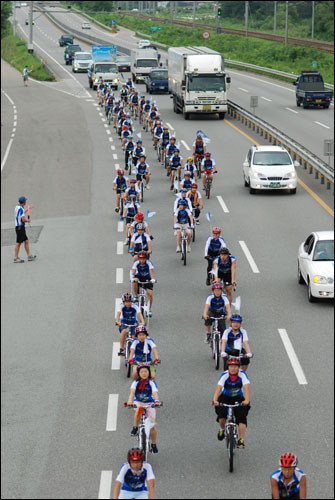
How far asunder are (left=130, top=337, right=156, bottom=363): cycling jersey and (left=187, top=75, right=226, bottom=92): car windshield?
41263 millimetres

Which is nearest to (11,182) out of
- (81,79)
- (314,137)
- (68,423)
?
(314,137)

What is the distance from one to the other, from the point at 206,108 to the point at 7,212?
79.6 ft

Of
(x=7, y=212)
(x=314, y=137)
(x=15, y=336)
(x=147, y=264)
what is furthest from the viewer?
(x=314, y=137)

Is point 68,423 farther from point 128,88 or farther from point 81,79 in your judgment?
point 81,79

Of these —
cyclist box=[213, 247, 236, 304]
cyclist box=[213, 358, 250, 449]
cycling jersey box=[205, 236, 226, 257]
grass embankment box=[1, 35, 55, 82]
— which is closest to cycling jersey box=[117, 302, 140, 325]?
cyclist box=[213, 247, 236, 304]

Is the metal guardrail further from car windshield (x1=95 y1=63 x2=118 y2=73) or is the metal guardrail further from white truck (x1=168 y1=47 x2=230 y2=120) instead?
car windshield (x1=95 y1=63 x2=118 y2=73)

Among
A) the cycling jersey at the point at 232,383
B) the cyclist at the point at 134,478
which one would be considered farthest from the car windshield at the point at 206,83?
the cyclist at the point at 134,478

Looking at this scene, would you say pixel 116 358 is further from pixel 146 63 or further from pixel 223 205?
pixel 146 63

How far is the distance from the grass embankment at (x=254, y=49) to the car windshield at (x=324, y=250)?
62.3 m

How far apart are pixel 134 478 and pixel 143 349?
460cm

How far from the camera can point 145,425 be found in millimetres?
12984

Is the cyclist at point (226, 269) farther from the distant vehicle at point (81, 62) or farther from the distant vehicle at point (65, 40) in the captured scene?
the distant vehicle at point (65, 40)

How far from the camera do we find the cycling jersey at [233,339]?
15.0 m

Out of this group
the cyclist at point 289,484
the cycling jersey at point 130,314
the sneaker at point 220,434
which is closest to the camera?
the cyclist at point 289,484
